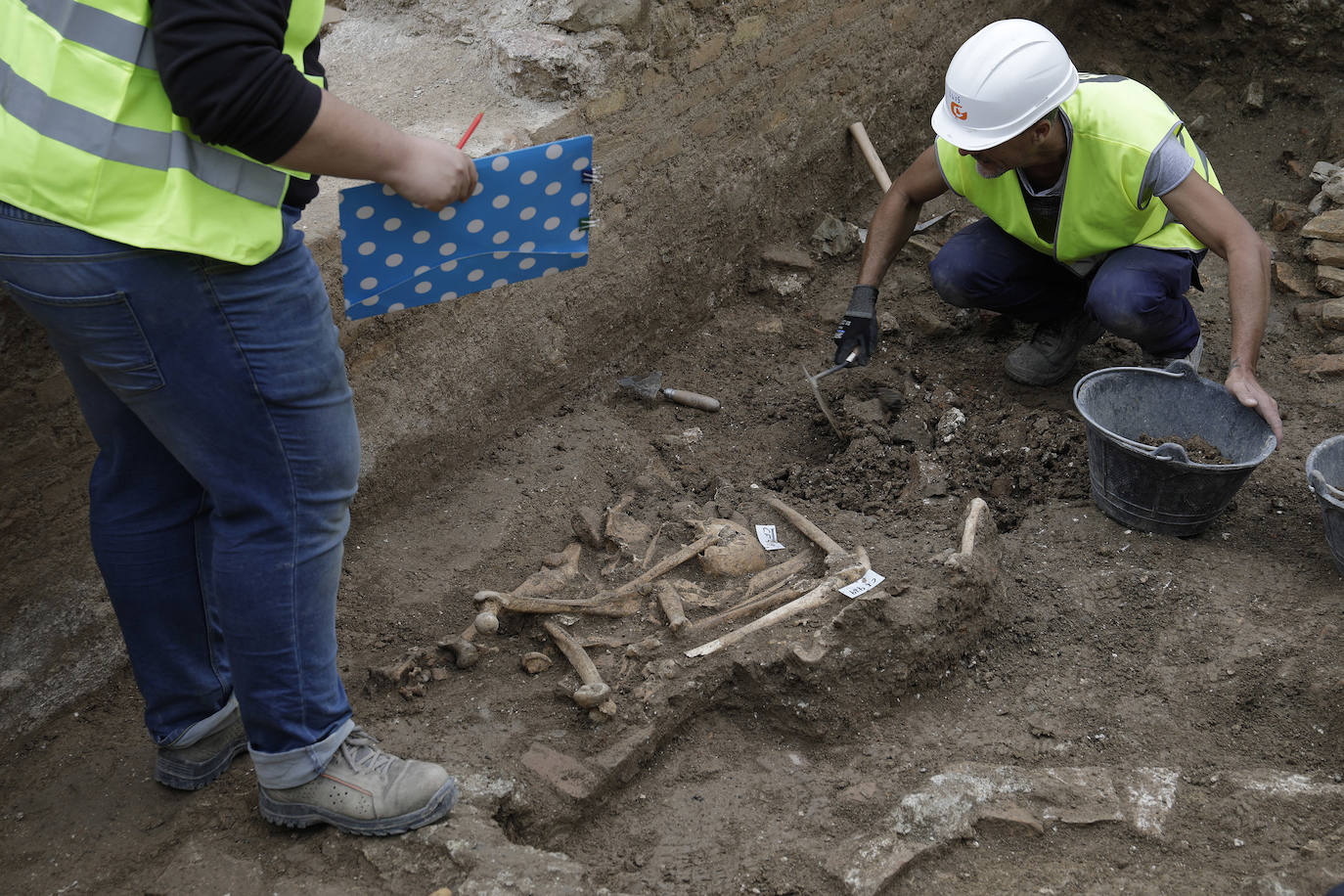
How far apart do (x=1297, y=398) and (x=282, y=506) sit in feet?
12.9

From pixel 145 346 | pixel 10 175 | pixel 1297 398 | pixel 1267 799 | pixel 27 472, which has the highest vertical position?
pixel 10 175

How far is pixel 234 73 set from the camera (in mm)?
1711

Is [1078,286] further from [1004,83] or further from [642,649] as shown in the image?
[642,649]

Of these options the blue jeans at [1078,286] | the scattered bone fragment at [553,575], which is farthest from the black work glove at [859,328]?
the scattered bone fragment at [553,575]

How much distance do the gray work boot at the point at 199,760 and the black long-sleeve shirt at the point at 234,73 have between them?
146cm

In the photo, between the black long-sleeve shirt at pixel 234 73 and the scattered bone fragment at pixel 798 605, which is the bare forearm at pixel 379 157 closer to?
the black long-sleeve shirt at pixel 234 73

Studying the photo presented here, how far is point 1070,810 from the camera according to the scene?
257 centimetres

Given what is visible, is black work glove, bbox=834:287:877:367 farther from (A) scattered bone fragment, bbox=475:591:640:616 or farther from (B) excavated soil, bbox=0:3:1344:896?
(A) scattered bone fragment, bbox=475:591:640:616

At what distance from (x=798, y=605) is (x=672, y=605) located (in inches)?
14.1

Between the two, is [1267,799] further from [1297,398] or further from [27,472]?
→ [27,472]

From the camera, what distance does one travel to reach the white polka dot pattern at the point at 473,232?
2410 millimetres

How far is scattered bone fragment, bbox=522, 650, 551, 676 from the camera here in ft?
9.74

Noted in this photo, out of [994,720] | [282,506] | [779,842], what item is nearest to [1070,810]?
[994,720]

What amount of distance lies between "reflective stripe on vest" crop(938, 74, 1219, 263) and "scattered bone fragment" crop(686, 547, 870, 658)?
1590mm
